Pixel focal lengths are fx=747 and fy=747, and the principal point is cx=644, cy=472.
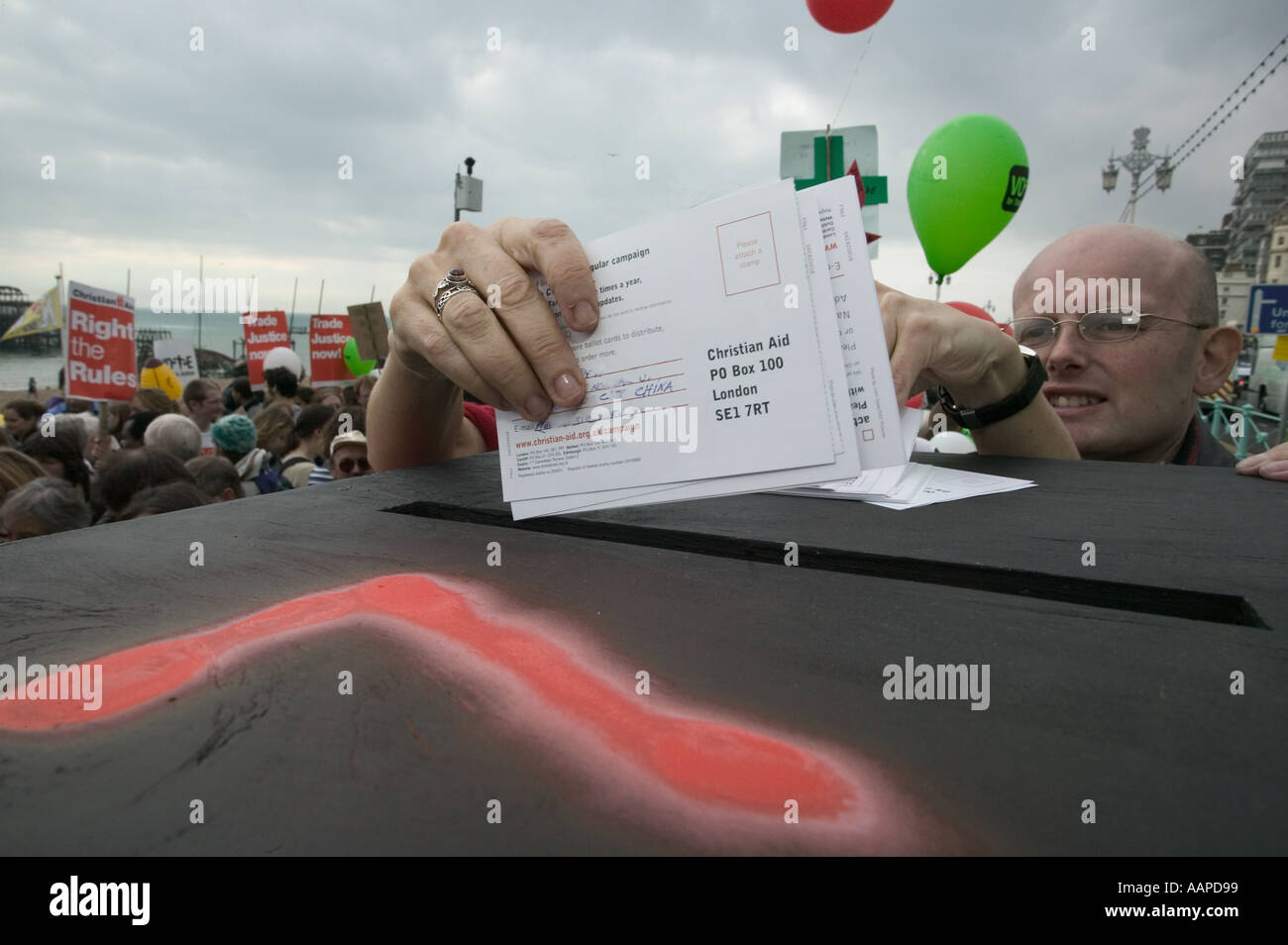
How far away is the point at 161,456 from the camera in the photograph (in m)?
3.09

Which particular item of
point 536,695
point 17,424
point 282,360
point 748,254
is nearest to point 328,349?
point 282,360

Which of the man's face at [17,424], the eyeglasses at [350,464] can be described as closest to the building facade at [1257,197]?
the eyeglasses at [350,464]

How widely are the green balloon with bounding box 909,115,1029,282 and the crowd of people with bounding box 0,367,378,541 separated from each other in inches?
156

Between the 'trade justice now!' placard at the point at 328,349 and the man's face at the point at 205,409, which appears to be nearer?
the man's face at the point at 205,409

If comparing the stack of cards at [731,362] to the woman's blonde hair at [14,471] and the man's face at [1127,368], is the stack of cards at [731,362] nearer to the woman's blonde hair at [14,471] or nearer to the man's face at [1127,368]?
the man's face at [1127,368]

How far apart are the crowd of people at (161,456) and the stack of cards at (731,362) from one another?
6.16 ft

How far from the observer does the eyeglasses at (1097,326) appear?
211 cm

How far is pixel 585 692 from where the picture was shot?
568 mm

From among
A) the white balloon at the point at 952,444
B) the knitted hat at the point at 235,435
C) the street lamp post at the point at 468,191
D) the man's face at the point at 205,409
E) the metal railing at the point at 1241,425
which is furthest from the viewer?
the street lamp post at the point at 468,191

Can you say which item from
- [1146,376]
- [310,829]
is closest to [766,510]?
[310,829]

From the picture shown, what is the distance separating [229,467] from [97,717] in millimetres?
3538

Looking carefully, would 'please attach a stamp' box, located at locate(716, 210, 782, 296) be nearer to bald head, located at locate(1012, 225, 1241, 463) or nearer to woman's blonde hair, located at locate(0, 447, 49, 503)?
bald head, located at locate(1012, 225, 1241, 463)
